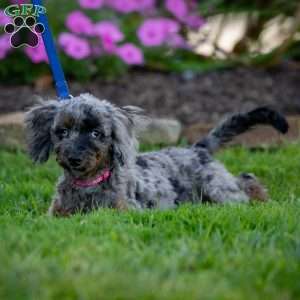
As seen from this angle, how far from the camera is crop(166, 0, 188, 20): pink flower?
11508 millimetres

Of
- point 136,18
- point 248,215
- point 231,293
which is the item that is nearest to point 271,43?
point 136,18

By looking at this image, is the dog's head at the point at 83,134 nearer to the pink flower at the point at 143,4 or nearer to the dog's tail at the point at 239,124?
the dog's tail at the point at 239,124

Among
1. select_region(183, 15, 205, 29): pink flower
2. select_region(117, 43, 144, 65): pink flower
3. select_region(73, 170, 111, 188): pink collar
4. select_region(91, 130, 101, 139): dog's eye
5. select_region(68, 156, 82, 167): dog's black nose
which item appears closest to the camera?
select_region(68, 156, 82, 167): dog's black nose

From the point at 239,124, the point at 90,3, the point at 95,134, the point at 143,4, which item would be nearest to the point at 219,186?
the point at 239,124

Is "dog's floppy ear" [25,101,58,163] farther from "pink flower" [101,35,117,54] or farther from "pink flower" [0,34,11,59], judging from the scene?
"pink flower" [101,35,117,54]

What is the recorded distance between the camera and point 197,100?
396 inches

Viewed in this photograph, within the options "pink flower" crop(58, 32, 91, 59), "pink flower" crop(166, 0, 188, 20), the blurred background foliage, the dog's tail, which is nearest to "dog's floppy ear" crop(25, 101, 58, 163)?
the dog's tail

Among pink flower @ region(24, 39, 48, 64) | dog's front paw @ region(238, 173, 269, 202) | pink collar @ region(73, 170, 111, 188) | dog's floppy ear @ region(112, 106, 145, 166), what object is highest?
pink flower @ region(24, 39, 48, 64)

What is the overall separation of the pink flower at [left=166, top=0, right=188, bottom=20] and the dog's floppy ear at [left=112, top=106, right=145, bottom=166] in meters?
5.92

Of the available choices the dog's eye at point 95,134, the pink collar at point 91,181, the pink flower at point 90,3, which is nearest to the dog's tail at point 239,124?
the pink collar at point 91,181

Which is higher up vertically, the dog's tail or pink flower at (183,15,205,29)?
pink flower at (183,15,205,29)

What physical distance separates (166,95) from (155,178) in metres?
4.21

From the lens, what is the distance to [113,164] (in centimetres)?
565

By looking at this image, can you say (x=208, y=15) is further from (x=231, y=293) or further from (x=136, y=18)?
(x=231, y=293)
